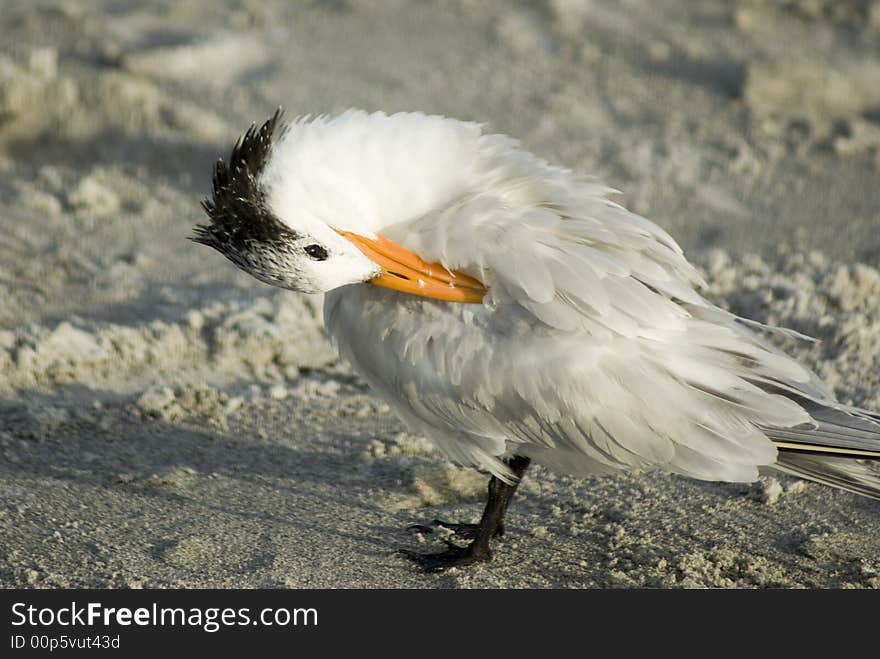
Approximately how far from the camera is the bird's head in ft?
11.5

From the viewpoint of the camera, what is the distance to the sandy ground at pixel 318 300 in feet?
12.3

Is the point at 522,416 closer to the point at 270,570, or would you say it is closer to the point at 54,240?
the point at 270,570

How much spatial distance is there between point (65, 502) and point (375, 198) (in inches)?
56.4

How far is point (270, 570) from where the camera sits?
3549 mm

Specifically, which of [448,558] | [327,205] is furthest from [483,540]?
[327,205]

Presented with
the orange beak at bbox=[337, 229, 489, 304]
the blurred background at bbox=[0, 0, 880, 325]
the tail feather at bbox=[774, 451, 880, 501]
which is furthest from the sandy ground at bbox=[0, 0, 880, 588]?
the orange beak at bbox=[337, 229, 489, 304]

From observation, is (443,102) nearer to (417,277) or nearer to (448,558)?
(417,277)

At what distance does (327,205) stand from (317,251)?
0.49 ft

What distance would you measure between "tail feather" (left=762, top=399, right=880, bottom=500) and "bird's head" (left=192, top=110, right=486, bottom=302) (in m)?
1.02

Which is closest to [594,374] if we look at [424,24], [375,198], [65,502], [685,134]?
[375,198]

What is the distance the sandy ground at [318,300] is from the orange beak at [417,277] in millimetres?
887

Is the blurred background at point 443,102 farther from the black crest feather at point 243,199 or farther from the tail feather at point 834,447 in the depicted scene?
the tail feather at point 834,447

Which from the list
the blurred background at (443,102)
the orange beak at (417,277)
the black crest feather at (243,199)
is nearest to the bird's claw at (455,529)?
the orange beak at (417,277)

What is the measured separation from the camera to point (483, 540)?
146 inches
